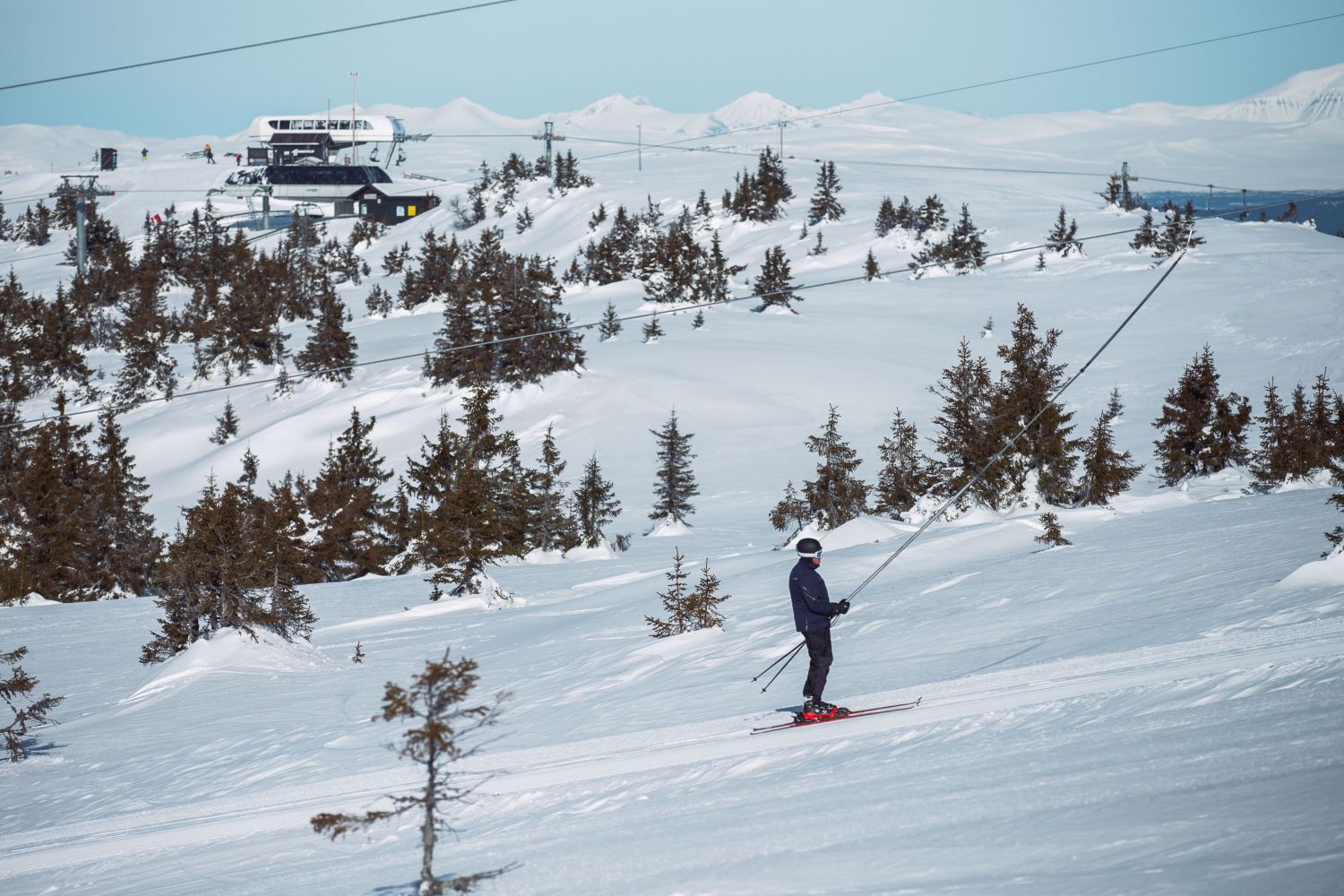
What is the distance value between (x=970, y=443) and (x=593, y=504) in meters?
15.3

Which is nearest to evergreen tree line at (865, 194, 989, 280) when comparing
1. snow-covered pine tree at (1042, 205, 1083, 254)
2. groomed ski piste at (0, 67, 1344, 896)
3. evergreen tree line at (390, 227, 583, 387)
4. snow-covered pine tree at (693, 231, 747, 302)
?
snow-covered pine tree at (1042, 205, 1083, 254)

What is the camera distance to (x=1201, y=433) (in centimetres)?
3369

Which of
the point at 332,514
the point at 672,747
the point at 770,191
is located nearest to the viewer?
the point at 672,747

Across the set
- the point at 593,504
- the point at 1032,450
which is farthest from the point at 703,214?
the point at 1032,450

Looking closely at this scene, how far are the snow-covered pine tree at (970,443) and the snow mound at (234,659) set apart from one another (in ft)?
47.6

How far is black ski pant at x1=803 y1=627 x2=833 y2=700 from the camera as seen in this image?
9602 millimetres

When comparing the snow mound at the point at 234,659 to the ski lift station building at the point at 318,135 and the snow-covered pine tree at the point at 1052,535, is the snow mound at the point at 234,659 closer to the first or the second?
the snow-covered pine tree at the point at 1052,535

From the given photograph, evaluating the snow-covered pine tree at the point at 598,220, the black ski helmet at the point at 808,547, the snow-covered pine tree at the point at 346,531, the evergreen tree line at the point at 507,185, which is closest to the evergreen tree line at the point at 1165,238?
the snow-covered pine tree at the point at 598,220

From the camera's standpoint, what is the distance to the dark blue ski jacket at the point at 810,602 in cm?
978

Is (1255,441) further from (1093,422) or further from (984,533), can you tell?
(984,533)

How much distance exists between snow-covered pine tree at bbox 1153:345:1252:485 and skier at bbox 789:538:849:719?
26.8 metres

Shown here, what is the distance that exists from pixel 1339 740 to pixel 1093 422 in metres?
38.4

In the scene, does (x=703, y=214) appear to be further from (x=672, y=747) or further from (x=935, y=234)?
(x=672, y=747)

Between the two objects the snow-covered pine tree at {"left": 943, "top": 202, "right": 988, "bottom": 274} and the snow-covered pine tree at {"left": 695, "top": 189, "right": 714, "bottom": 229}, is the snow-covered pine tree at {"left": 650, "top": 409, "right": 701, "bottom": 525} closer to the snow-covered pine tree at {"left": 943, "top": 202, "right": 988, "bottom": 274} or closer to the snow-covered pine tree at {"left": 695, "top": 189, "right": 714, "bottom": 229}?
the snow-covered pine tree at {"left": 943, "top": 202, "right": 988, "bottom": 274}
